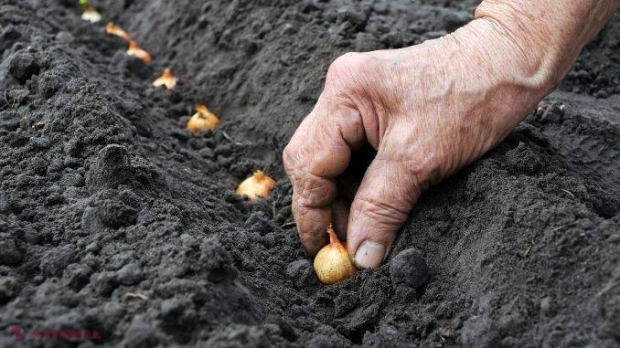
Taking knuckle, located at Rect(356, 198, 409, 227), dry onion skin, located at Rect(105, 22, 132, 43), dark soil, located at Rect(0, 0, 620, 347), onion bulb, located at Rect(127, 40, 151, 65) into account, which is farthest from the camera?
dry onion skin, located at Rect(105, 22, 132, 43)

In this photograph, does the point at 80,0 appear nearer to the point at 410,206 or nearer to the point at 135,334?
the point at 410,206

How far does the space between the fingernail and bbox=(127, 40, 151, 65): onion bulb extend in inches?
116

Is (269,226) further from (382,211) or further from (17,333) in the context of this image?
(17,333)

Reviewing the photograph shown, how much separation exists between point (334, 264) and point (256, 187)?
0.88m

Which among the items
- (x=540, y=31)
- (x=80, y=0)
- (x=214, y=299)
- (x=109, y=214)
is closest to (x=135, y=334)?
(x=214, y=299)

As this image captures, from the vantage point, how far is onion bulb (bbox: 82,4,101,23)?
18.5 ft

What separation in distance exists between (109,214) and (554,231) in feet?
4.87

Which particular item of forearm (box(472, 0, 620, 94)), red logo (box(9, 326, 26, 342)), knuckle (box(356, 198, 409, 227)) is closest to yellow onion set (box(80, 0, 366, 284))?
knuckle (box(356, 198, 409, 227))

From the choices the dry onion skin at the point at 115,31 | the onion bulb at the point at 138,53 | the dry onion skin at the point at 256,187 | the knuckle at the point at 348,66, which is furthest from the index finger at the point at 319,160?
the dry onion skin at the point at 115,31

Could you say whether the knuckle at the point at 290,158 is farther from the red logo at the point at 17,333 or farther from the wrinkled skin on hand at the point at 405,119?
the red logo at the point at 17,333

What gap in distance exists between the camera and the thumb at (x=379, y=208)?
2615mm

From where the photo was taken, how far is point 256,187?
3461mm

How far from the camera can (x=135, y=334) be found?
1816mm

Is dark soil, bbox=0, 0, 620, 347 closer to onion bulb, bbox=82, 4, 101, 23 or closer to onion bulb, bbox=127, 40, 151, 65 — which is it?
onion bulb, bbox=127, 40, 151, 65
